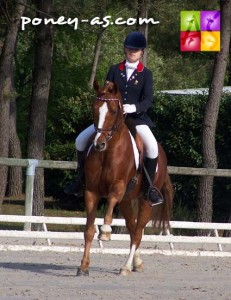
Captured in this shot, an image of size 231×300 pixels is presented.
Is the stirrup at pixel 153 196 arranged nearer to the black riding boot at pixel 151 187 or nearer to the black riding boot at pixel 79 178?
the black riding boot at pixel 151 187

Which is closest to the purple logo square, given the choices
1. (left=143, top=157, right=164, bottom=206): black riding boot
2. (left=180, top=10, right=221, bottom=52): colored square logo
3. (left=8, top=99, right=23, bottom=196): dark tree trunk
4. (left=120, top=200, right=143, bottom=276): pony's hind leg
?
(left=180, top=10, right=221, bottom=52): colored square logo

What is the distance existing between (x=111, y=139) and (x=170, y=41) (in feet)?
88.3

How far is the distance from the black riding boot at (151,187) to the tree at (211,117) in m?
8.55

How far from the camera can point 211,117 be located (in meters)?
20.0

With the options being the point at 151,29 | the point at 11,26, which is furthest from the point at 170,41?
the point at 11,26

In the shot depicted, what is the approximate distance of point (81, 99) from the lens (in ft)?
89.4

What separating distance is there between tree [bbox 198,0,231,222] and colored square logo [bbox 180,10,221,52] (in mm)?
257

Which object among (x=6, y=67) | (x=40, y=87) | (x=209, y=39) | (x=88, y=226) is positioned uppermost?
(x=209, y=39)

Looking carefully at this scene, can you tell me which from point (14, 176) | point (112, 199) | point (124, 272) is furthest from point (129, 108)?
point (14, 176)

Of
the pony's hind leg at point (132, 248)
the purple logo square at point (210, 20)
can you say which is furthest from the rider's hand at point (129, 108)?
the purple logo square at point (210, 20)

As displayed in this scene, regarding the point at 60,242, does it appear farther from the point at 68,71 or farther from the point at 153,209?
the point at 68,71

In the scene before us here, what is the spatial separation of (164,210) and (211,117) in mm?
7838

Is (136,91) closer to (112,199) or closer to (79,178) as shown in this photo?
(79,178)

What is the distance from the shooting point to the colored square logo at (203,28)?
75.3 ft
